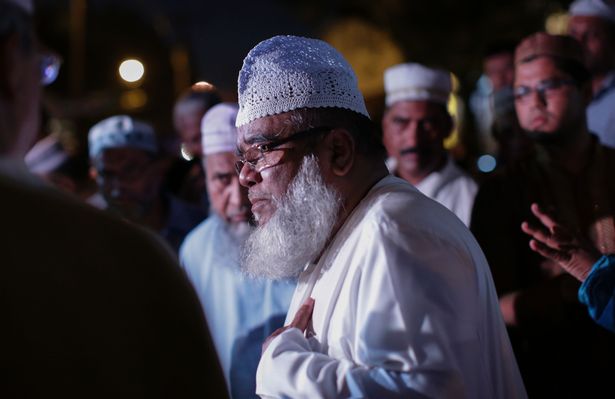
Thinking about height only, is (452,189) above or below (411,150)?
below

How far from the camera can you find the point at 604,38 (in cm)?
546

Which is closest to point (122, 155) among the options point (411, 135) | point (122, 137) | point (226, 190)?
point (122, 137)

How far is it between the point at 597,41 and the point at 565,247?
2.88 meters

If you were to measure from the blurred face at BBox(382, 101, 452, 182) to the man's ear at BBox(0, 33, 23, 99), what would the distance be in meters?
3.39

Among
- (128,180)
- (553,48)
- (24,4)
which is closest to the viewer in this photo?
(24,4)

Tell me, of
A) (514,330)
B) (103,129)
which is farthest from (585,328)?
(103,129)

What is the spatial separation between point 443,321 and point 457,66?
14.1 meters

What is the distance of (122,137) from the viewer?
598 centimetres

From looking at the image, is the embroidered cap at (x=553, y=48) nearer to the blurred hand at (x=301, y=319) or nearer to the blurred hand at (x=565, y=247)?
the blurred hand at (x=565, y=247)

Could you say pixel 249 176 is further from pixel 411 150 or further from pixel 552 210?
pixel 411 150

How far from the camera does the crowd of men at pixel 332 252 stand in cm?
164

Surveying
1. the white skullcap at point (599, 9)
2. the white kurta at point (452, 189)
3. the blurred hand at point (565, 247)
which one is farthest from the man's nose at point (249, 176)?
the white skullcap at point (599, 9)

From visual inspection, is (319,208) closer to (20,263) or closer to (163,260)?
(163,260)

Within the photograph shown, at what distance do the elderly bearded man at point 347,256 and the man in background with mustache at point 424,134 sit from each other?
1.93 metres
